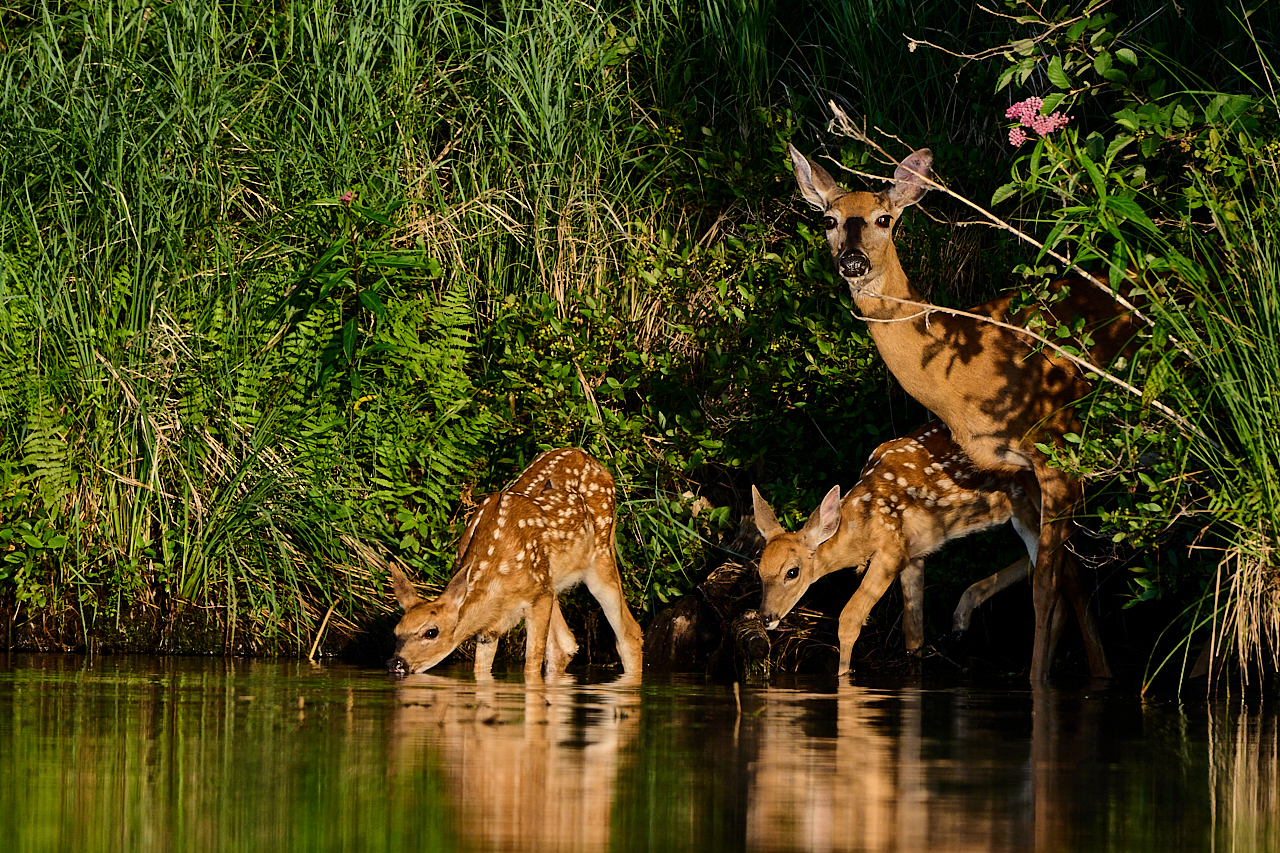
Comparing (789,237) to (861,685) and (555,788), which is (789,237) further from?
(555,788)

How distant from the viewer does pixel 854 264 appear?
27.5 feet

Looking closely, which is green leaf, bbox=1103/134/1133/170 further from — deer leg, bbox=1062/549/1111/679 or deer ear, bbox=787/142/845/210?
deer leg, bbox=1062/549/1111/679

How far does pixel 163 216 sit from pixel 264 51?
1590mm

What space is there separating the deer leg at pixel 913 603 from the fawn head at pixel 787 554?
1.67 feet

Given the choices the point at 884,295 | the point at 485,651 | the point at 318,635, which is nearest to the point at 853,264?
the point at 884,295

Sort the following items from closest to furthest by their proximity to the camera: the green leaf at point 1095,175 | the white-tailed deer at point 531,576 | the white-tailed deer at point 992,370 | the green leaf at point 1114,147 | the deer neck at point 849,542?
the green leaf at point 1095,175 → the green leaf at point 1114,147 → the white-tailed deer at point 531,576 → the white-tailed deer at point 992,370 → the deer neck at point 849,542

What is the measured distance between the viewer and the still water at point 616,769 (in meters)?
4.10

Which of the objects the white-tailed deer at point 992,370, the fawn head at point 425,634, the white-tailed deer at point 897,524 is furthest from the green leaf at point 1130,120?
the fawn head at point 425,634

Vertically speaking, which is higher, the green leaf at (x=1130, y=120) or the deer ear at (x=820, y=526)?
the green leaf at (x=1130, y=120)

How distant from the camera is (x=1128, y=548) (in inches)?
346

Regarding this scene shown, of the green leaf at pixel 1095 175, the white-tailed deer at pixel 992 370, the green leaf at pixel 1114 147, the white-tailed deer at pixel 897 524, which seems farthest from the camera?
the white-tailed deer at pixel 897 524

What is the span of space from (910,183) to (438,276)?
2.85 metres

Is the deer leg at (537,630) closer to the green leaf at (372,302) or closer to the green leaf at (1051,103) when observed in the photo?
the green leaf at (372,302)

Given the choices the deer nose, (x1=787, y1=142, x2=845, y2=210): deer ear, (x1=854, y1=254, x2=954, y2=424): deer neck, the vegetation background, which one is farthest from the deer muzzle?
the vegetation background
